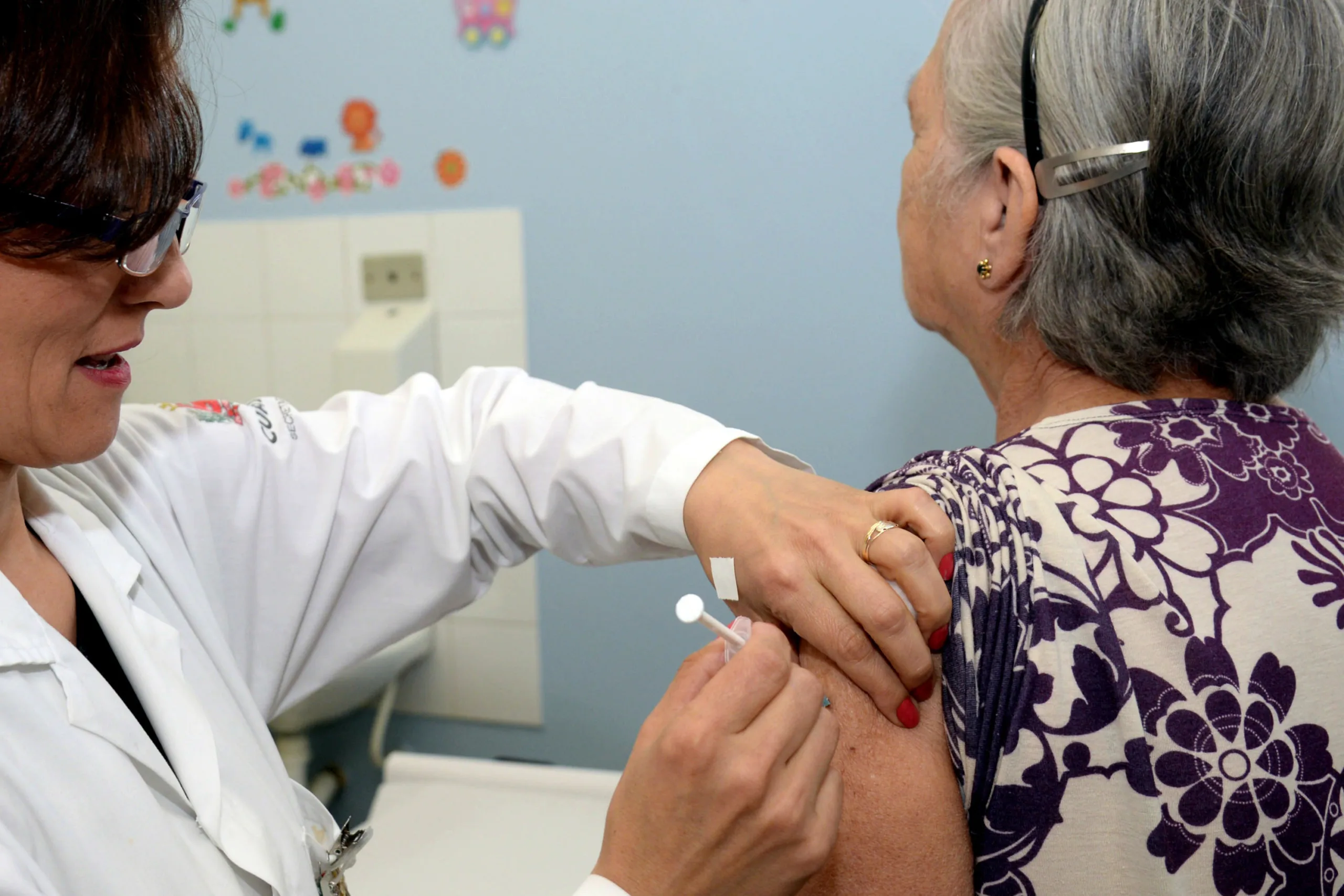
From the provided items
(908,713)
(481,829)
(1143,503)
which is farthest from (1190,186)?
(481,829)

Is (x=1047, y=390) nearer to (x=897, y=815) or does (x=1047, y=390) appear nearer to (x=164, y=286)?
(x=897, y=815)

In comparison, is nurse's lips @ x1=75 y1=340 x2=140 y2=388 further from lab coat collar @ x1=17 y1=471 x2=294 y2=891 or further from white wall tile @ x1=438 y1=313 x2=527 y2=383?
white wall tile @ x1=438 y1=313 x2=527 y2=383

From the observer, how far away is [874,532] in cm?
75

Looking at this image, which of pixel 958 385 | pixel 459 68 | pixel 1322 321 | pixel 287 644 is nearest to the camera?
pixel 1322 321

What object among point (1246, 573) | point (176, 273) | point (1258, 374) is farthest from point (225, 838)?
point (1258, 374)

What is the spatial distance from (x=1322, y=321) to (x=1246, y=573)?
0.30 metres

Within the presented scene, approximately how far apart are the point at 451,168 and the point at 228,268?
1.91ft

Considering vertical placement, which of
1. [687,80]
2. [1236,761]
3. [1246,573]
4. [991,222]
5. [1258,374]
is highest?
[687,80]

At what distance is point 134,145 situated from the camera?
27.1 inches

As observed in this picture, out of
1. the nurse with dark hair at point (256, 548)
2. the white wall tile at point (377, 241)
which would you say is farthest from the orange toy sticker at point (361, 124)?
the nurse with dark hair at point (256, 548)

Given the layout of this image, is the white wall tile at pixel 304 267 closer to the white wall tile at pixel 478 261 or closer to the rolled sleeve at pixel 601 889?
the white wall tile at pixel 478 261

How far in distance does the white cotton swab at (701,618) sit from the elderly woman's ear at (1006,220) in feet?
1.50

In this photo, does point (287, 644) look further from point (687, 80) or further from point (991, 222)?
point (687, 80)

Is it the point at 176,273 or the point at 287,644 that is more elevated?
the point at 176,273
